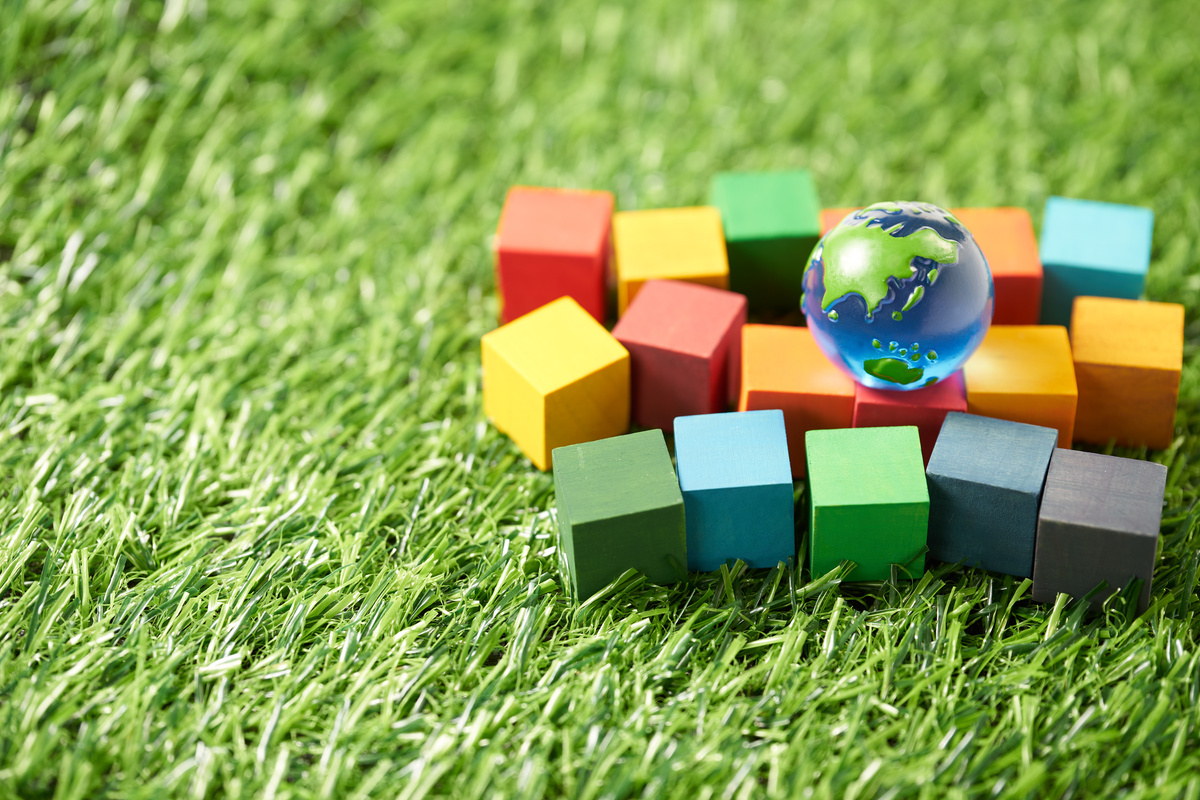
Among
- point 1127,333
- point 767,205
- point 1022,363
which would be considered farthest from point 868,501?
point 767,205

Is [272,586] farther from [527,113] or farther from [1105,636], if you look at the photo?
[527,113]

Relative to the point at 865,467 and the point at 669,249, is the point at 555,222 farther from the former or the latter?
the point at 865,467

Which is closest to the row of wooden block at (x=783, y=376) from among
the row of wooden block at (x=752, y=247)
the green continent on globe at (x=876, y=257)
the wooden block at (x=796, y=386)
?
the wooden block at (x=796, y=386)

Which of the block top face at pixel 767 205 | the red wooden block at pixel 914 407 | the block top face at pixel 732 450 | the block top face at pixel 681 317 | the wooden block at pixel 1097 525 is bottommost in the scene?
the wooden block at pixel 1097 525

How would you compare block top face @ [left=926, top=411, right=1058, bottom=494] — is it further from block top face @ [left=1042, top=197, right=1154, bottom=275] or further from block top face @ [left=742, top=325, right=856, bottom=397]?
block top face @ [left=1042, top=197, right=1154, bottom=275]

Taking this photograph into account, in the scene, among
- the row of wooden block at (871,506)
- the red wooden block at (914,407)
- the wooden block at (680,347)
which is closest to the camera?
the row of wooden block at (871,506)

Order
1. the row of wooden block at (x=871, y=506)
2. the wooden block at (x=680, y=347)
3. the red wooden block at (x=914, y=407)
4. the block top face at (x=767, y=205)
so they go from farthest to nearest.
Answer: the block top face at (x=767, y=205) → the wooden block at (x=680, y=347) → the red wooden block at (x=914, y=407) → the row of wooden block at (x=871, y=506)

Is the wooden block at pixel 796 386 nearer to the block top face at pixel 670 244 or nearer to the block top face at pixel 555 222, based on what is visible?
the block top face at pixel 670 244

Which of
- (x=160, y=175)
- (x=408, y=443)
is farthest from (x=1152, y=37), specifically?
(x=160, y=175)
